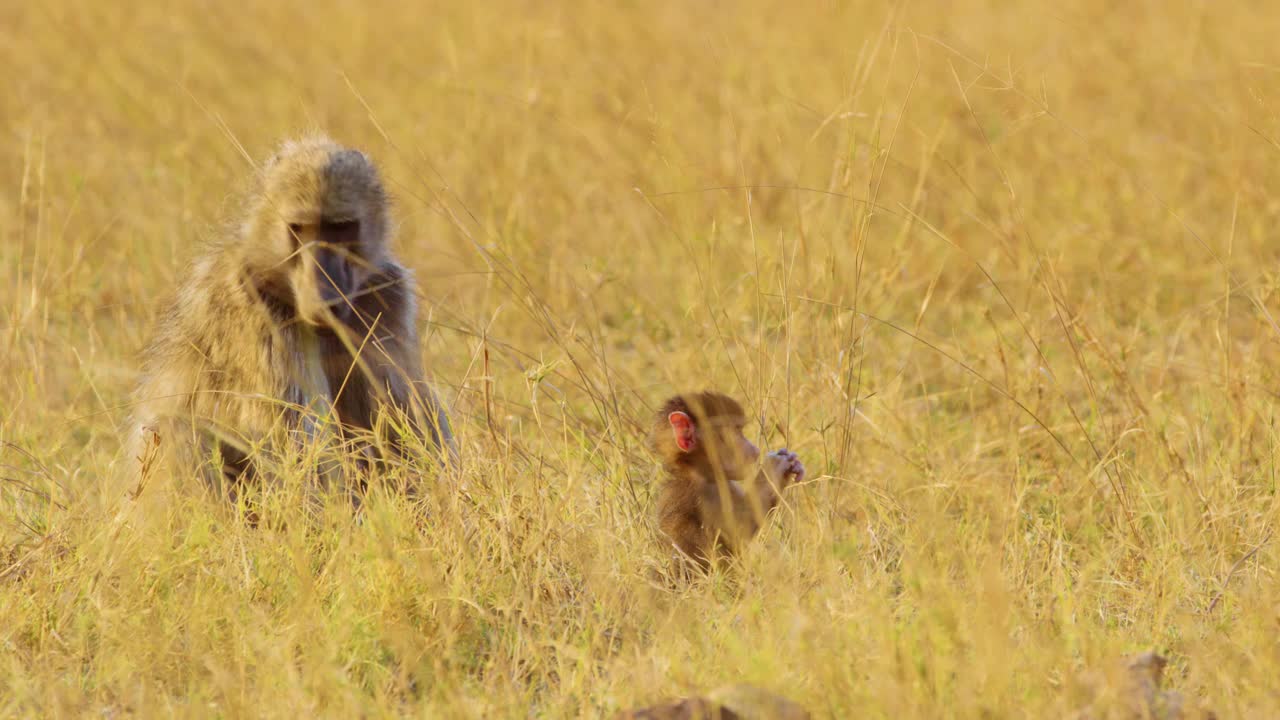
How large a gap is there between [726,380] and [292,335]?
1415mm

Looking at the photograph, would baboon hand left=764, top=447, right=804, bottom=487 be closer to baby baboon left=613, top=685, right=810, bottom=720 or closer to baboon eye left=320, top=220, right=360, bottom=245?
baby baboon left=613, top=685, right=810, bottom=720

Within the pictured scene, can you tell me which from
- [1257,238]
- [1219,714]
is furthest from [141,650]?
[1257,238]

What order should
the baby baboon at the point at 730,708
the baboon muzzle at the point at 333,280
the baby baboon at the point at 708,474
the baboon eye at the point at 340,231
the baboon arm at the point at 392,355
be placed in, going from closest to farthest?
the baby baboon at the point at 730,708, the baby baboon at the point at 708,474, the baboon muzzle at the point at 333,280, the baboon eye at the point at 340,231, the baboon arm at the point at 392,355

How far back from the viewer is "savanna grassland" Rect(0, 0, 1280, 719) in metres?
2.94

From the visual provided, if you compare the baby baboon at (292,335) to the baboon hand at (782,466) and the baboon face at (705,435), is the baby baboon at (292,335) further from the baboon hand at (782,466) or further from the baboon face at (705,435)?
the baboon hand at (782,466)

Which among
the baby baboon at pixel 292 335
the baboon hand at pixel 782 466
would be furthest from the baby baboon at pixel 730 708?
the baby baboon at pixel 292 335

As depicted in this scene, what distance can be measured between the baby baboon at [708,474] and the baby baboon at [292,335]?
637 mm

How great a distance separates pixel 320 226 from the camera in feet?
12.6

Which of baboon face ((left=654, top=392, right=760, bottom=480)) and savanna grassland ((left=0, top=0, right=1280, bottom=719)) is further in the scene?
baboon face ((left=654, top=392, right=760, bottom=480))

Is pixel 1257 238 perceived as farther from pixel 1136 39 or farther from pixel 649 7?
pixel 649 7

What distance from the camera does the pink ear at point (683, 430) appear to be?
3.54m

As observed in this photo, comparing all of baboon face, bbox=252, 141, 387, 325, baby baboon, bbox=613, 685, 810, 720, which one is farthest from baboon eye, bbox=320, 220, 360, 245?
baby baboon, bbox=613, 685, 810, 720

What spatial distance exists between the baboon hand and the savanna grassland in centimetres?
15

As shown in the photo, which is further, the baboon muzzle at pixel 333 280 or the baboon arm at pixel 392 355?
the baboon arm at pixel 392 355
